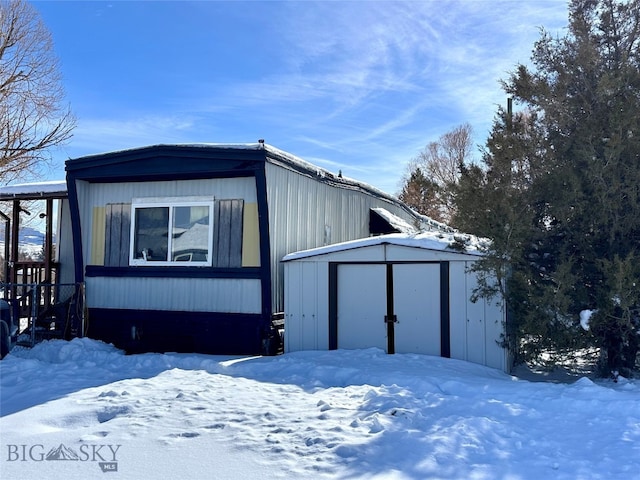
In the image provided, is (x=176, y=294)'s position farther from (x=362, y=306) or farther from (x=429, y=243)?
(x=429, y=243)

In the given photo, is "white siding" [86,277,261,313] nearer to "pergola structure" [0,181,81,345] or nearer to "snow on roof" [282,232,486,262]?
"pergola structure" [0,181,81,345]

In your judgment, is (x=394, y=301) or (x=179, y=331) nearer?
(x=394, y=301)

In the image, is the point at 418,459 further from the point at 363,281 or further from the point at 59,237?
the point at 59,237

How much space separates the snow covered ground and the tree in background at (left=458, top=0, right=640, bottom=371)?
90 centimetres

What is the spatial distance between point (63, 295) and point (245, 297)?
4544 millimetres

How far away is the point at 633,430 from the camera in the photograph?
4.71m

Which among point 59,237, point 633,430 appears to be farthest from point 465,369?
point 59,237

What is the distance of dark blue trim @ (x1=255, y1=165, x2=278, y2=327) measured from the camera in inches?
338

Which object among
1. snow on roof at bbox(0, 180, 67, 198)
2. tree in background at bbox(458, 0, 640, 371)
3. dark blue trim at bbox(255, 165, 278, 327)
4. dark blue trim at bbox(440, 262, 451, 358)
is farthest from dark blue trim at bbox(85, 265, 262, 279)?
tree in background at bbox(458, 0, 640, 371)

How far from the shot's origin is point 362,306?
27.1 ft

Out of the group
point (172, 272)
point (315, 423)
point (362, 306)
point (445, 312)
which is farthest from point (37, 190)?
point (315, 423)

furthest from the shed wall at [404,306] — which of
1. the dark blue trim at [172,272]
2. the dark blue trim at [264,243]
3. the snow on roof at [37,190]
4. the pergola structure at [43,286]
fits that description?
the snow on roof at [37,190]

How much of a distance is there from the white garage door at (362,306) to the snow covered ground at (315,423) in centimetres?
77

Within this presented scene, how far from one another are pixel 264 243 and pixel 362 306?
6.20 feet
